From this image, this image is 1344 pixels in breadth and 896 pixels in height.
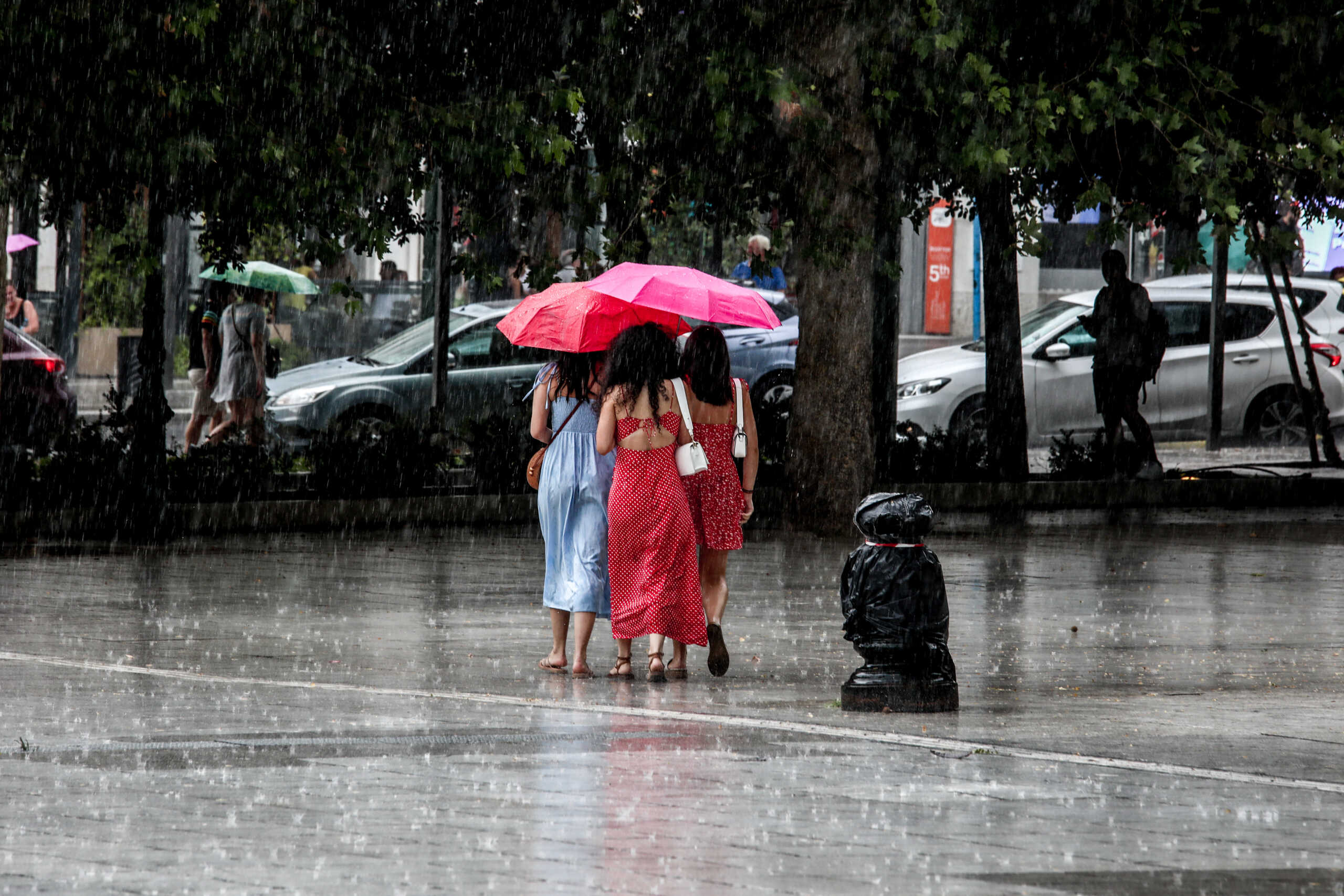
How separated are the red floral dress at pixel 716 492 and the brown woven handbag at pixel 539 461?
59cm

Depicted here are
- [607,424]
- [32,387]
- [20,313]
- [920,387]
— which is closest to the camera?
[607,424]

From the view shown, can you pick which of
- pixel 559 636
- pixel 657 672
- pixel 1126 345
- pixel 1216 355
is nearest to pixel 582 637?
pixel 559 636

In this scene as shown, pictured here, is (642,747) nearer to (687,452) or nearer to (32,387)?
(687,452)

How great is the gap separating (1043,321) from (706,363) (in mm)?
13908

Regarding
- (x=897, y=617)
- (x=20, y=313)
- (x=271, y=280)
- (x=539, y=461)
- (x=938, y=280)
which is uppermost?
(x=938, y=280)

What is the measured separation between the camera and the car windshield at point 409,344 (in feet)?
68.8

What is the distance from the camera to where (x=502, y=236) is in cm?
1966

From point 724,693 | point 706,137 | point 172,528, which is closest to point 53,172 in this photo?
point 172,528

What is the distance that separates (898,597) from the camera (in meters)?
8.18

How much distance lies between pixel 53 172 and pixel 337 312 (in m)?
14.9

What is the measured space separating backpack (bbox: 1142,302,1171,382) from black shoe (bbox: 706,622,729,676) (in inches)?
404

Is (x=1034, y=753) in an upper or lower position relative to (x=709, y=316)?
lower

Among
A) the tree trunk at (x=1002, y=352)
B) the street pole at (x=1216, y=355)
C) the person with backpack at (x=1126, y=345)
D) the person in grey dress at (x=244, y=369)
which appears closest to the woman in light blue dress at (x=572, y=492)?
the person in grey dress at (x=244, y=369)

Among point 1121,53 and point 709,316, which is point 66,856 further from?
point 1121,53
